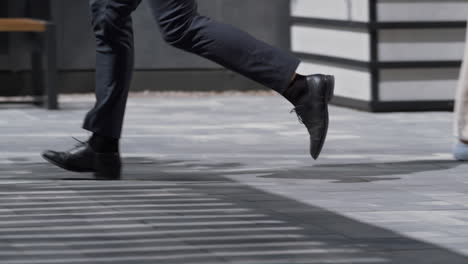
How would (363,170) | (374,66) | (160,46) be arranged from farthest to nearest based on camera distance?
(160,46) → (374,66) → (363,170)

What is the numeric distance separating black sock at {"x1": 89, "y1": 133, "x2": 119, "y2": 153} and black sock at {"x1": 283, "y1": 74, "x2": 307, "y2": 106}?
2.42ft

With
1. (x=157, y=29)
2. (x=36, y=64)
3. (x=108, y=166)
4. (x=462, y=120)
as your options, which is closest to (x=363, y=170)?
(x=462, y=120)

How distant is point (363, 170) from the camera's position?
18.4 ft

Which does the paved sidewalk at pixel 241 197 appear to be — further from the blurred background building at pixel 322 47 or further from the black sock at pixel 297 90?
the blurred background building at pixel 322 47

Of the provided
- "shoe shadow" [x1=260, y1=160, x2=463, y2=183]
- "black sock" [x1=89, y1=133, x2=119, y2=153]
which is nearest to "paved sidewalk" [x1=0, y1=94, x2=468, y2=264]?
"shoe shadow" [x1=260, y1=160, x2=463, y2=183]

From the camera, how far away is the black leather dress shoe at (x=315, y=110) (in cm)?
516

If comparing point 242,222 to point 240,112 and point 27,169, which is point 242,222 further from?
point 240,112

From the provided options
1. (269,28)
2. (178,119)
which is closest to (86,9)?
(269,28)

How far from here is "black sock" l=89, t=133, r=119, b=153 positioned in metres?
5.31

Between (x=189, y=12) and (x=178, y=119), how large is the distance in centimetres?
298

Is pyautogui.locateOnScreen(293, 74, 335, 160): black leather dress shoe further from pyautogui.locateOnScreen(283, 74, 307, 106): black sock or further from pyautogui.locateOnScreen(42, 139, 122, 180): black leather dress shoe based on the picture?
pyautogui.locateOnScreen(42, 139, 122, 180): black leather dress shoe

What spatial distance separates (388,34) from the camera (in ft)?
27.9

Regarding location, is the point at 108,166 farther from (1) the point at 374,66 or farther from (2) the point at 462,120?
(1) the point at 374,66

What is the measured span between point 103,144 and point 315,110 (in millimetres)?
874
